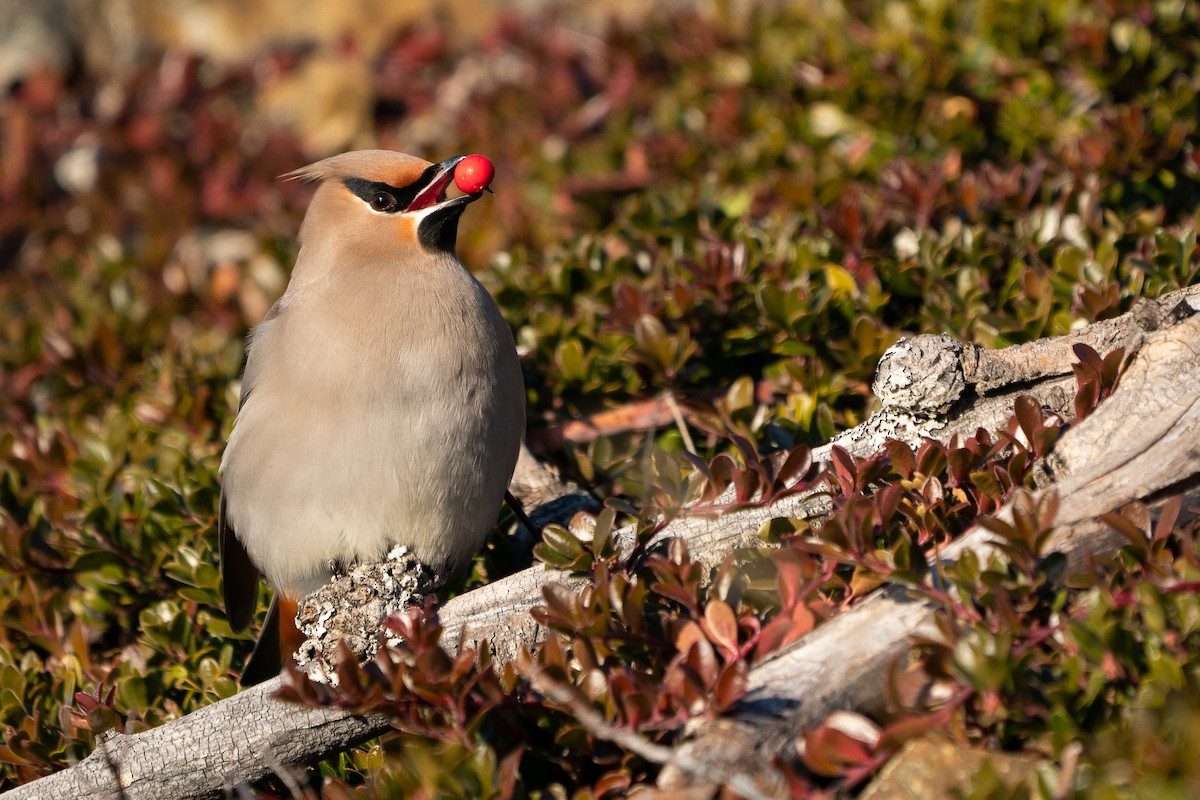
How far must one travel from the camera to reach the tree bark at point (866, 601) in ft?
8.32

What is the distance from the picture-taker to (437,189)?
377cm

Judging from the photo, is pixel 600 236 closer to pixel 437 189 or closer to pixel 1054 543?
pixel 437 189

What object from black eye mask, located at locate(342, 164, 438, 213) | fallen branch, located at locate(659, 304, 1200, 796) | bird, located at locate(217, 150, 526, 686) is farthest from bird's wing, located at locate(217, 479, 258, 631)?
fallen branch, located at locate(659, 304, 1200, 796)

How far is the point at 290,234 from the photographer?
624 cm

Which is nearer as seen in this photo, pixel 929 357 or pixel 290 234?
pixel 929 357

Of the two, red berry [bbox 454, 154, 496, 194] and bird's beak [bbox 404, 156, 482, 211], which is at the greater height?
red berry [bbox 454, 154, 496, 194]

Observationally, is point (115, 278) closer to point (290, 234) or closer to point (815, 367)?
point (290, 234)

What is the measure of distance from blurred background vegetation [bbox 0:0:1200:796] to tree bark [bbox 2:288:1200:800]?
249 millimetres

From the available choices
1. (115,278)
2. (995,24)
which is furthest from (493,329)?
(115,278)

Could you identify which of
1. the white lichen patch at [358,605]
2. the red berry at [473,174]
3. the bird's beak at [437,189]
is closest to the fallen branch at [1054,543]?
the white lichen patch at [358,605]

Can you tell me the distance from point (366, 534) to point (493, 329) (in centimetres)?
67

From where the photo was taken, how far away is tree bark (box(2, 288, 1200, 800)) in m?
2.54

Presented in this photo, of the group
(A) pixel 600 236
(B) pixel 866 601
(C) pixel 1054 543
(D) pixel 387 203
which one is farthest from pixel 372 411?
(A) pixel 600 236

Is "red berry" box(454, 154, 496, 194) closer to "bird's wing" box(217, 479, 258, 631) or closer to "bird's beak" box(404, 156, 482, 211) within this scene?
"bird's beak" box(404, 156, 482, 211)
